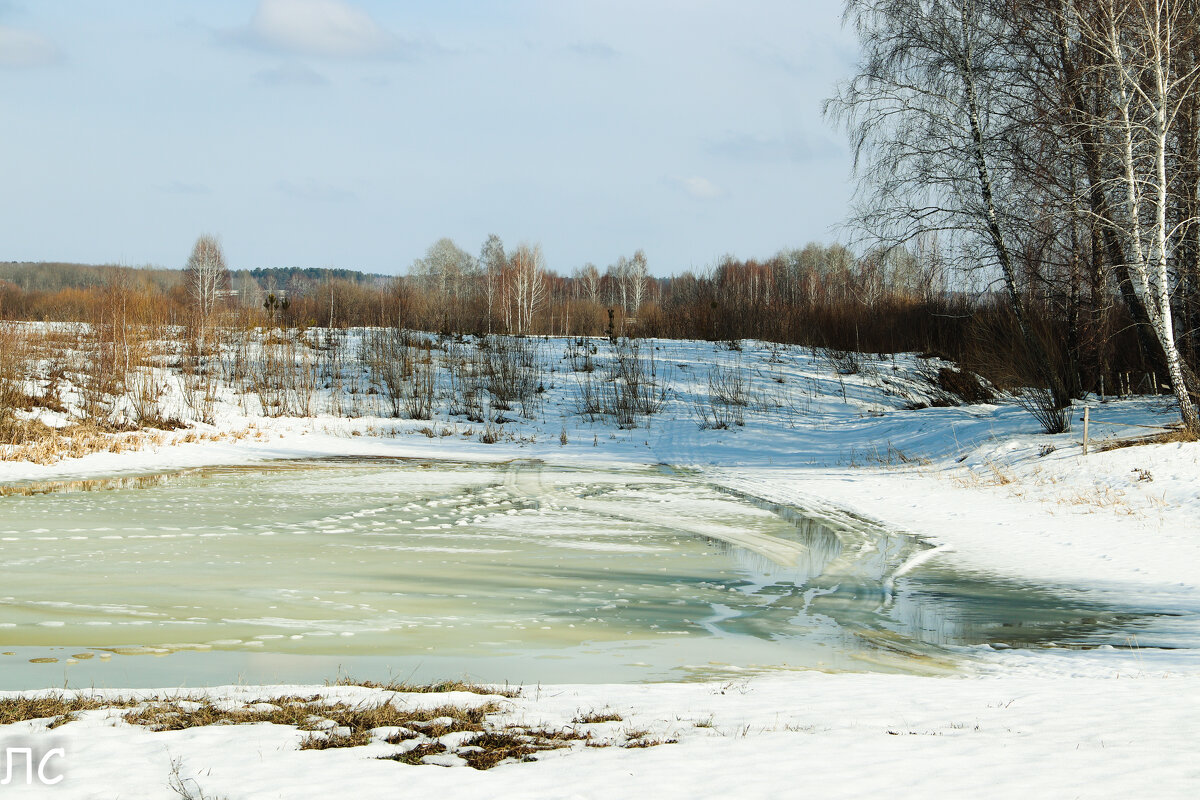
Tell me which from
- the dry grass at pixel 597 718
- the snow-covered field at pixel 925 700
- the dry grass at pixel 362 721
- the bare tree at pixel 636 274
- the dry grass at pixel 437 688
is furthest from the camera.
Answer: the bare tree at pixel 636 274

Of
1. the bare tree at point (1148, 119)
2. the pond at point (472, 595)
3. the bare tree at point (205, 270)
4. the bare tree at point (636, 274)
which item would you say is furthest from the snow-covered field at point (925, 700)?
the bare tree at point (636, 274)

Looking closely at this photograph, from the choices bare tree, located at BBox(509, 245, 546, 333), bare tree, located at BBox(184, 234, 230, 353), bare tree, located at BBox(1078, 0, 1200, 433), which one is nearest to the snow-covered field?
bare tree, located at BBox(1078, 0, 1200, 433)

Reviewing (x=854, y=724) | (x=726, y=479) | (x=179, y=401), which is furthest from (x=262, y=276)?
(x=854, y=724)

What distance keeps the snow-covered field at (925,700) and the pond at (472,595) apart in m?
0.51

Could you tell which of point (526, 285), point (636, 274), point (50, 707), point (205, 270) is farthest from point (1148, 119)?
point (636, 274)

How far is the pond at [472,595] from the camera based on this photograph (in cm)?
582

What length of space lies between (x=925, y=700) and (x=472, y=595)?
3.76 metres

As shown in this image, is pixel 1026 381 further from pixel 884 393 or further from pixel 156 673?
pixel 156 673

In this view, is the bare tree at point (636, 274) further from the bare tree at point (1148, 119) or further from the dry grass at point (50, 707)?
the dry grass at point (50, 707)

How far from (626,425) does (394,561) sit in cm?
1511

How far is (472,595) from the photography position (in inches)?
293

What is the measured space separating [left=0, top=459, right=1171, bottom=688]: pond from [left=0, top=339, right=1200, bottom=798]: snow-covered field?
51 cm

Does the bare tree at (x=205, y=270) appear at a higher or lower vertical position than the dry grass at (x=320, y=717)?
higher

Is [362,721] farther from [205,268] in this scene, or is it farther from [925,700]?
[205,268]
